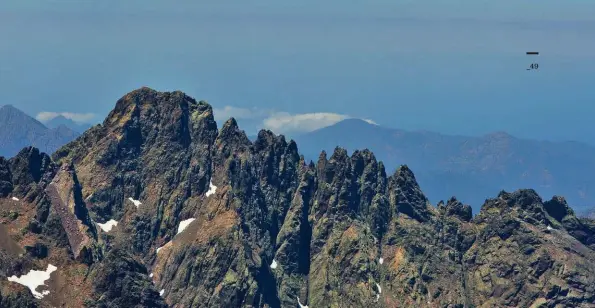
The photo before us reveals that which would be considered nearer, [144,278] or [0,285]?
[0,285]

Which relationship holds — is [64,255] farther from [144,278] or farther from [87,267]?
[144,278]

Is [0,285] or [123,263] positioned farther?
[123,263]

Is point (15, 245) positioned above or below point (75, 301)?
above

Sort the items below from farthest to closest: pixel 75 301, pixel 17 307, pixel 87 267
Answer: pixel 87 267 < pixel 75 301 < pixel 17 307

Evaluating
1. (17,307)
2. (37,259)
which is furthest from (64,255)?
(17,307)

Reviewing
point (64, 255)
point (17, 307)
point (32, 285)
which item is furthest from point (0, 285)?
point (64, 255)

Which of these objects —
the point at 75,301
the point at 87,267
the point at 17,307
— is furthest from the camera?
the point at 87,267

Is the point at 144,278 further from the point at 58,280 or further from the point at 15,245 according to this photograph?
the point at 15,245

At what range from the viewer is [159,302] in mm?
187500

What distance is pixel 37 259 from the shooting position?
19488 centimetres

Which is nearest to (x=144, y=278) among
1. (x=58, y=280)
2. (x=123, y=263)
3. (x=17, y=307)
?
(x=123, y=263)

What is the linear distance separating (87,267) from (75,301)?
13423 millimetres

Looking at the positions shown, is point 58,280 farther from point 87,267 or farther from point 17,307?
point 17,307

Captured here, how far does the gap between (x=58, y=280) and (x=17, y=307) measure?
81.0 ft
